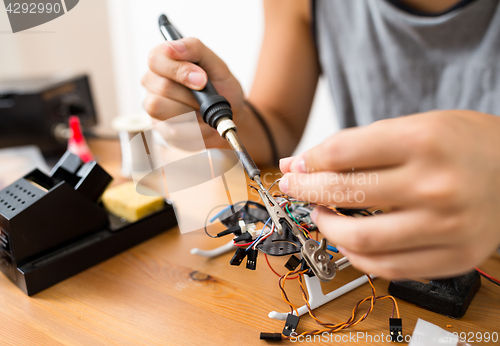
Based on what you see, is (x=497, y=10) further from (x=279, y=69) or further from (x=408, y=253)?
(x=408, y=253)

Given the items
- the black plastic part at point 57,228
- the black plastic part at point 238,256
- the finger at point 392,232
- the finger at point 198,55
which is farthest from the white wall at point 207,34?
the finger at point 392,232

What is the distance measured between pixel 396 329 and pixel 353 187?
188 mm

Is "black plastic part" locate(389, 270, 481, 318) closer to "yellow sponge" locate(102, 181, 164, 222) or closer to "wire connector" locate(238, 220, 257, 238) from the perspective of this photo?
"wire connector" locate(238, 220, 257, 238)

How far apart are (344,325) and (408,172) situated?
21 centimetres

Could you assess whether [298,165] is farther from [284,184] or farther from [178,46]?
[178,46]

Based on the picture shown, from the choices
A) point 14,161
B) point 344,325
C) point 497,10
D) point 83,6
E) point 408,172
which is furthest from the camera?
point 83,6

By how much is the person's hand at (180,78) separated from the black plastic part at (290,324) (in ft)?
0.78

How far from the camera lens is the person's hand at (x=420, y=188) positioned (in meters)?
0.23

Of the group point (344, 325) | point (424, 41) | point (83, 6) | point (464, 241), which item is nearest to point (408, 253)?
point (464, 241)

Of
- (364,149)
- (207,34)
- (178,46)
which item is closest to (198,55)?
(178,46)

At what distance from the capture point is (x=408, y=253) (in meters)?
0.26

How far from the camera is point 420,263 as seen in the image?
26 centimetres

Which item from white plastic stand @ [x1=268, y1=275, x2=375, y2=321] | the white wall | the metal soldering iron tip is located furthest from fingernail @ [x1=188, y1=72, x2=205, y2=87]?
the white wall

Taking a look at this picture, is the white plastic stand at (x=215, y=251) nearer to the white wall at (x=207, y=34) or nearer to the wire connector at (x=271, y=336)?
the wire connector at (x=271, y=336)
